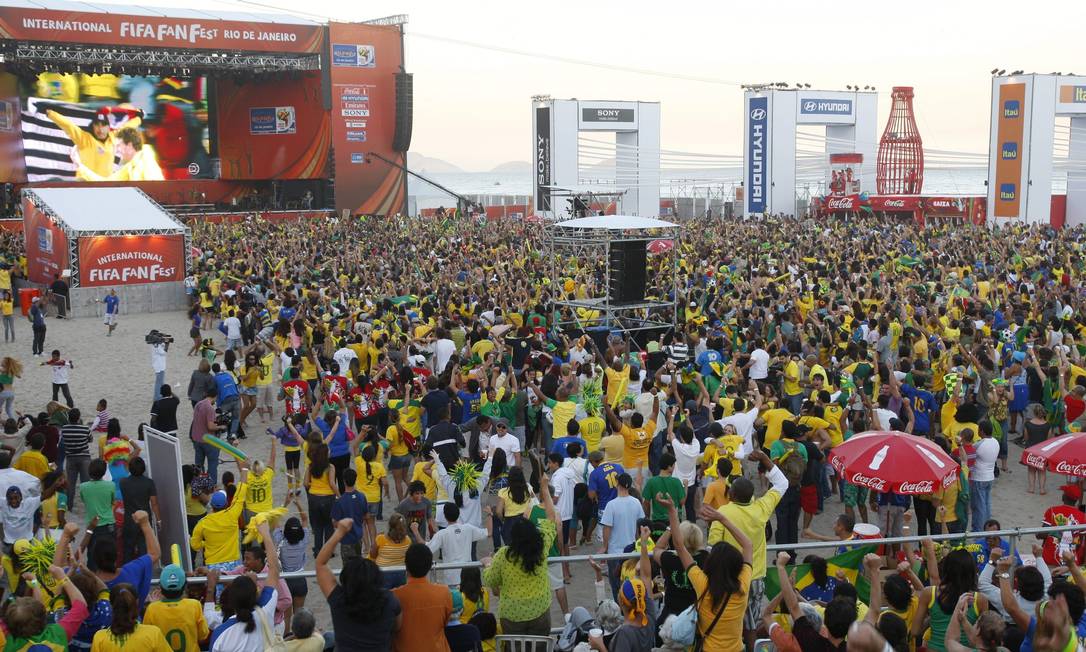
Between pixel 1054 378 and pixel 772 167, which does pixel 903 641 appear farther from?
pixel 772 167

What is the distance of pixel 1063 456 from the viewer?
7301mm

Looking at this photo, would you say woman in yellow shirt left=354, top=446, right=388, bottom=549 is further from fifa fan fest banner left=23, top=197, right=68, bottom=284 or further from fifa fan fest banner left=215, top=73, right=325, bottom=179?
fifa fan fest banner left=215, top=73, right=325, bottom=179

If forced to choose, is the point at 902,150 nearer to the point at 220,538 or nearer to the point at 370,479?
the point at 370,479

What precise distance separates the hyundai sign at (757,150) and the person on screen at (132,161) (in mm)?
23865

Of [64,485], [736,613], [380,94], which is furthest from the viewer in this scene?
[380,94]

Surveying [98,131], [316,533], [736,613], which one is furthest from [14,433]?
[98,131]

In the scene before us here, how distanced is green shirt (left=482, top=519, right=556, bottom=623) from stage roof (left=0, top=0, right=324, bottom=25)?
3585 cm

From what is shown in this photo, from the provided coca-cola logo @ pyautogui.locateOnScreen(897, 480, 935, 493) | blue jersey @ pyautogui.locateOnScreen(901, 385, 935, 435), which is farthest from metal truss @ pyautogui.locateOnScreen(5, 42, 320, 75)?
coca-cola logo @ pyautogui.locateOnScreen(897, 480, 935, 493)

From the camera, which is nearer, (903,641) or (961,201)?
(903,641)

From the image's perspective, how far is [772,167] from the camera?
43.7m

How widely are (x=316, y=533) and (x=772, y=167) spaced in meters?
38.0

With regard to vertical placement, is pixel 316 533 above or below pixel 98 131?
below

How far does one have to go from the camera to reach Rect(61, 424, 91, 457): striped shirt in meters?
9.57

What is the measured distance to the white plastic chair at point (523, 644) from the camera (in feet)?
17.4
